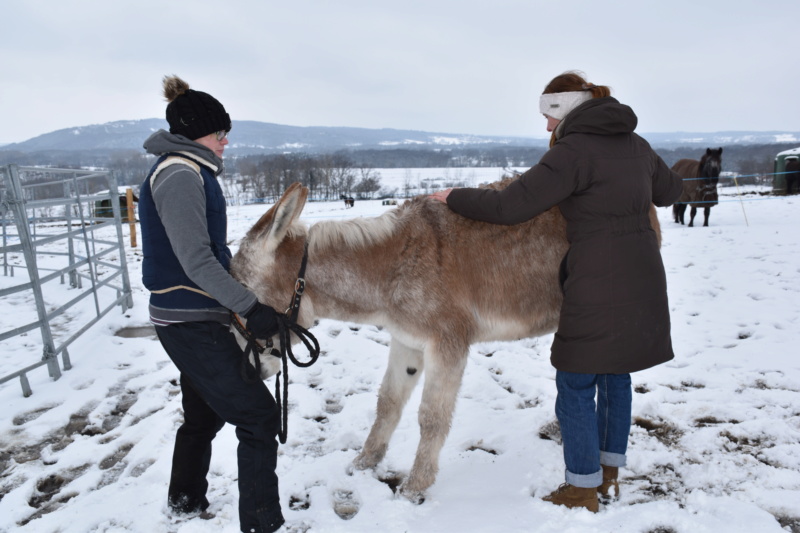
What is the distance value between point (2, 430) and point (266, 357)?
2.83 metres

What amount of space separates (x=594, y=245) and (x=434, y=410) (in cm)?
131

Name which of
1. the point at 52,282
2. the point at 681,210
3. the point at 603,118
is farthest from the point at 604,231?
the point at 681,210

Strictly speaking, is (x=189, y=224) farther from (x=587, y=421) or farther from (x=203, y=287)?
(x=587, y=421)

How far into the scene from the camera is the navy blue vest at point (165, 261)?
217 centimetres

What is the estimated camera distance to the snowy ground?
254 centimetres

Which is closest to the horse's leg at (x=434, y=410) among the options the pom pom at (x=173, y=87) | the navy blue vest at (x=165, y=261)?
the navy blue vest at (x=165, y=261)

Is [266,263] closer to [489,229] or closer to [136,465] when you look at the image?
[489,229]

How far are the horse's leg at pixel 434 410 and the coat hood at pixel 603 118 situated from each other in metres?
1.36

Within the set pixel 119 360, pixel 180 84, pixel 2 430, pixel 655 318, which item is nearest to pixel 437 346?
pixel 655 318

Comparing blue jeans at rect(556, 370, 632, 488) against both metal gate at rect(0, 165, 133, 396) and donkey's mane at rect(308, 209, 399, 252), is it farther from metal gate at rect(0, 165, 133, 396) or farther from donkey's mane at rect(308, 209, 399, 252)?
metal gate at rect(0, 165, 133, 396)

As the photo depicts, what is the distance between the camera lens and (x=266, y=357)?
256cm

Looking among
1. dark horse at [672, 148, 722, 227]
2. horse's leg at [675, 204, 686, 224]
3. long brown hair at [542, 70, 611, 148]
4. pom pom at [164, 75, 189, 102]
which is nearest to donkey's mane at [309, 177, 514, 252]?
long brown hair at [542, 70, 611, 148]

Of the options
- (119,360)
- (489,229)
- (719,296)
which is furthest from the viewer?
(719,296)

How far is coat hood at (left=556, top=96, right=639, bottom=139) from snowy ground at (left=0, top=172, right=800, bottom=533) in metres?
2.04
